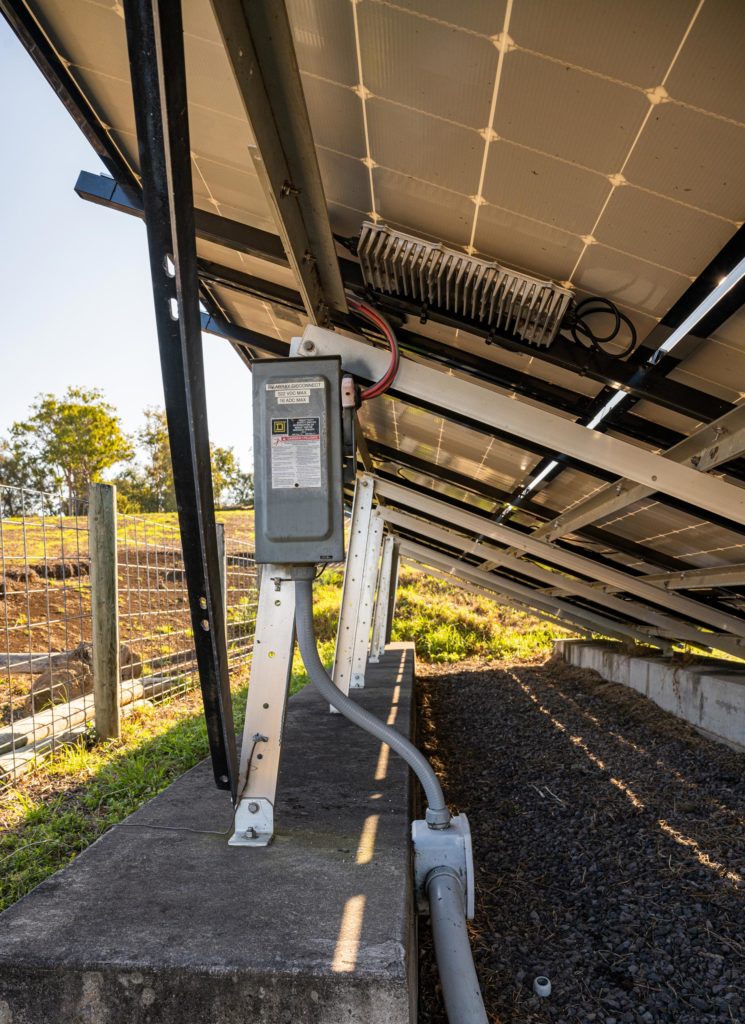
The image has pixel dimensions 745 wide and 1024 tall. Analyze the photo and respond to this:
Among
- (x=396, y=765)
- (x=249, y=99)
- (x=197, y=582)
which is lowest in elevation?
(x=396, y=765)

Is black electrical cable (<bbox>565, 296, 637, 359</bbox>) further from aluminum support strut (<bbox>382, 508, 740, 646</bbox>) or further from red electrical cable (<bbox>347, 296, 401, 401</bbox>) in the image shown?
aluminum support strut (<bbox>382, 508, 740, 646</bbox>)

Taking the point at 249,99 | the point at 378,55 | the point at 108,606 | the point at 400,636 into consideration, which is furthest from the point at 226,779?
the point at 400,636

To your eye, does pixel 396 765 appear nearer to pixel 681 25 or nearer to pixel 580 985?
pixel 580 985

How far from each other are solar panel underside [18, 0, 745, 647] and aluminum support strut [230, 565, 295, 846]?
133 cm

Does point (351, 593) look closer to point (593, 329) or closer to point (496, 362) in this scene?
point (496, 362)

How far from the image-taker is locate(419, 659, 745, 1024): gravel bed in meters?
2.58

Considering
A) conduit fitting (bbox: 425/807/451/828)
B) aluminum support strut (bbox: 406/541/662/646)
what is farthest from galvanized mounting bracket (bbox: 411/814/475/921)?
aluminum support strut (bbox: 406/541/662/646)

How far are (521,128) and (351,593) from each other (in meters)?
3.73

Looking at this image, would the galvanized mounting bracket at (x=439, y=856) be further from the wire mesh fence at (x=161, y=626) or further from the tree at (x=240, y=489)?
the tree at (x=240, y=489)

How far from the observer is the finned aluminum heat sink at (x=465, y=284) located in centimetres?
259

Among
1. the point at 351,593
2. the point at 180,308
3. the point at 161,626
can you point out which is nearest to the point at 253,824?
the point at 180,308

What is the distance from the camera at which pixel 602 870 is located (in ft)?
11.9

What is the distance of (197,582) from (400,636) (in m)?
14.8

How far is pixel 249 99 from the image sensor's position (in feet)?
5.82
